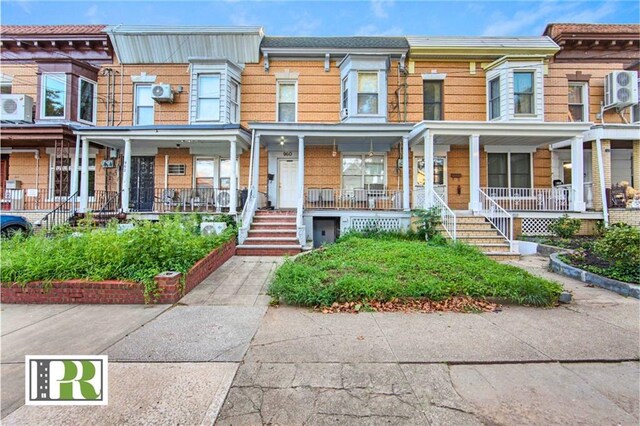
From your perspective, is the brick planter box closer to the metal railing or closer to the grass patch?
the grass patch

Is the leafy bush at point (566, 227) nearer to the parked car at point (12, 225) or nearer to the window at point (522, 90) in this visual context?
the window at point (522, 90)

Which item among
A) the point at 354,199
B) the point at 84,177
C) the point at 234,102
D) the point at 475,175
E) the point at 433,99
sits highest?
the point at 433,99

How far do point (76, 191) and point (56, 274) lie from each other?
798 cm

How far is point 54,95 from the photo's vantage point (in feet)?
38.4

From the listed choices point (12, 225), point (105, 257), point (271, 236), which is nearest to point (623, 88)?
point (271, 236)

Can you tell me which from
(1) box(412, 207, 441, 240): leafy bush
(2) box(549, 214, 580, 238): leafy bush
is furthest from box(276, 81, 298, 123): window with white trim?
(2) box(549, 214, 580, 238): leafy bush

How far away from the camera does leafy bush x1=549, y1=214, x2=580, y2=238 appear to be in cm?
948

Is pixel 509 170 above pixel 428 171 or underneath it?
above

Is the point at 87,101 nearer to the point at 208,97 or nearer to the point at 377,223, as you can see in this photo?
the point at 208,97

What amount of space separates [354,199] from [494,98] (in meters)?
7.17

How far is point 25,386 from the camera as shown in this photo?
253 cm

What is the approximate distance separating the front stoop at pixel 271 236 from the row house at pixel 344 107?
1.45 metres

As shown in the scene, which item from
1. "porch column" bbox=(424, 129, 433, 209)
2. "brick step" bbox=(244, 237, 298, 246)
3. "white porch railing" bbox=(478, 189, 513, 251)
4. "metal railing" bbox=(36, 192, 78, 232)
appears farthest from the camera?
"metal railing" bbox=(36, 192, 78, 232)

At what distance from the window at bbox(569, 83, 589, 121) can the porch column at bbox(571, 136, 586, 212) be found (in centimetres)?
283
